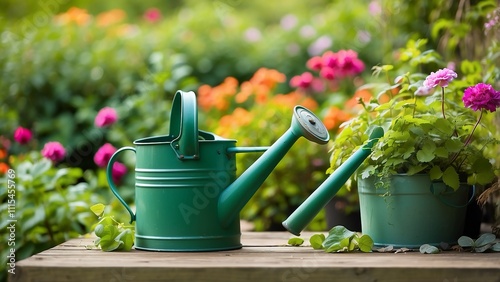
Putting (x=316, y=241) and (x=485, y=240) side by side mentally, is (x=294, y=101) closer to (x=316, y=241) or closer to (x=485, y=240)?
(x=316, y=241)

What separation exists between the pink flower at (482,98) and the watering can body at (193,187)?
1.18ft

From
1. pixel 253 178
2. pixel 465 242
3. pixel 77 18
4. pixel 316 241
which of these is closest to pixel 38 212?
pixel 253 178

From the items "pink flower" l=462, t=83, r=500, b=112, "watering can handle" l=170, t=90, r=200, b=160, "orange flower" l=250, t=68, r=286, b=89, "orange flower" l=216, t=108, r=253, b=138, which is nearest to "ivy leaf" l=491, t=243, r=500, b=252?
"pink flower" l=462, t=83, r=500, b=112

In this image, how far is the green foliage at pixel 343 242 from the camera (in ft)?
5.48

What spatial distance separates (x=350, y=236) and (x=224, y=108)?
2.05 metres

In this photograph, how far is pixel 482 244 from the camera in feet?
5.39

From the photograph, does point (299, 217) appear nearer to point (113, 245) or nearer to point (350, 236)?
point (350, 236)

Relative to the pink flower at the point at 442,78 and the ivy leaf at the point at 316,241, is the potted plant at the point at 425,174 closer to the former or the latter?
the pink flower at the point at 442,78

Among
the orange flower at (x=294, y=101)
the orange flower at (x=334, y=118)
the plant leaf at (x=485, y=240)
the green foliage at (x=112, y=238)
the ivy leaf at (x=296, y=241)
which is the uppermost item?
the orange flower at (x=294, y=101)

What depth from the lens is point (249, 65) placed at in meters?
4.48

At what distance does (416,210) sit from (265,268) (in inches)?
18.5

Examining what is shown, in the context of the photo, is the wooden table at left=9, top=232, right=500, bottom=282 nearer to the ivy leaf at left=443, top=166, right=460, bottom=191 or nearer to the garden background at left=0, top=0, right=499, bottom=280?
the ivy leaf at left=443, top=166, right=460, bottom=191

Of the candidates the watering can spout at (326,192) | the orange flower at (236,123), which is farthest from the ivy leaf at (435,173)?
the orange flower at (236,123)

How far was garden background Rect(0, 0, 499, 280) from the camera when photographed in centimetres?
257
